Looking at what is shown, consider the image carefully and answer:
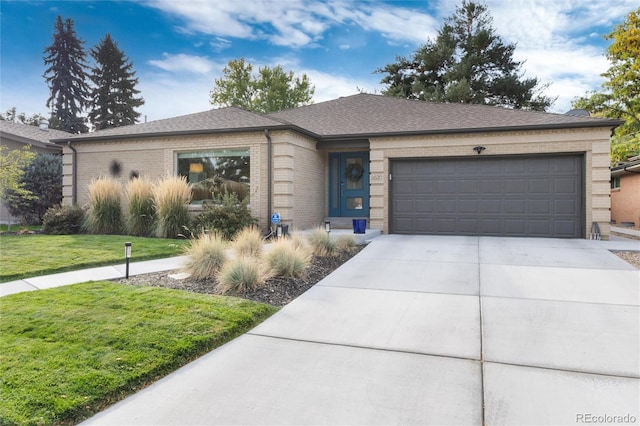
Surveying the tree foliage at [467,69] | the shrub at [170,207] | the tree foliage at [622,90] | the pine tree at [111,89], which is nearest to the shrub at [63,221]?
the shrub at [170,207]

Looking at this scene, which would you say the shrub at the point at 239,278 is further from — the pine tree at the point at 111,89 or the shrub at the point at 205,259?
the pine tree at the point at 111,89

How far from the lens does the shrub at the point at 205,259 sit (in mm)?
6074

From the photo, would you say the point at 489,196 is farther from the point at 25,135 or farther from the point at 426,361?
the point at 25,135

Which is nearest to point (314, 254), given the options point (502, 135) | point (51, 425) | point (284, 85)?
point (51, 425)

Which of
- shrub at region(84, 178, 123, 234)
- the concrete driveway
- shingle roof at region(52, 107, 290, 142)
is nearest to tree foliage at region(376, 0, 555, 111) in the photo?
shingle roof at region(52, 107, 290, 142)

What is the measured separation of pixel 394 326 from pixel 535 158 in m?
9.32

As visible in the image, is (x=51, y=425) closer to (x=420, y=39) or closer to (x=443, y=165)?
(x=443, y=165)

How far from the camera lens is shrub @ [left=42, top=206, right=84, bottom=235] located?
11.5m

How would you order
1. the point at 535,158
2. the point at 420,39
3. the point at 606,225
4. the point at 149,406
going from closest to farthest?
the point at 149,406, the point at 606,225, the point at 535,158, the point at 420,39

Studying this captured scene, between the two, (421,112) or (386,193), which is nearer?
(386,193)

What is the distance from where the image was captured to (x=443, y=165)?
11984 millimetres

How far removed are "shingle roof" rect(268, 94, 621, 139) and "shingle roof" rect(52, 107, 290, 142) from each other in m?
2.04

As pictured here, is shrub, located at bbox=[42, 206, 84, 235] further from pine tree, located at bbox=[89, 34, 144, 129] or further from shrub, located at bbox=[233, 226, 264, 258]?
pine tree, located at bbox=[89, 34, 144, 129]

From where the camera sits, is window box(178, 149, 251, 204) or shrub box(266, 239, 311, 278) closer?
shrub box(266, 239, 311, 278)
